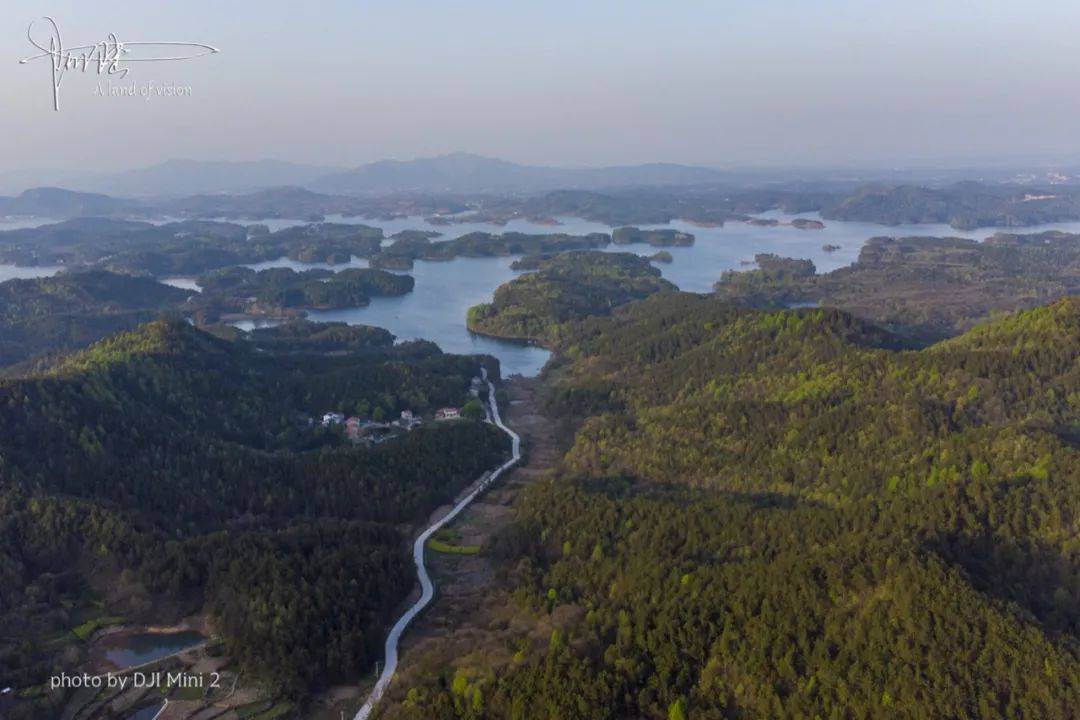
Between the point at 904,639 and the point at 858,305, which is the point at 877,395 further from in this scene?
the point at 858,305

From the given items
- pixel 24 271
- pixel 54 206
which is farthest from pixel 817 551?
pixel 54 206

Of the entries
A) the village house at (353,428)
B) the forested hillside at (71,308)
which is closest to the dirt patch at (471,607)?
the village house at (353,428)

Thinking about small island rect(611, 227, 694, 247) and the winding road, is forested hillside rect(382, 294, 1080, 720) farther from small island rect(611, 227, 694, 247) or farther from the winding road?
small island rect(611, 227, 694, 247)

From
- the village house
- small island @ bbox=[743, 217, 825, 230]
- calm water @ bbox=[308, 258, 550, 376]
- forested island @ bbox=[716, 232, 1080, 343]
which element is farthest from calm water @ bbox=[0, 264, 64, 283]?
small island @ bbox=[743, 217, 825, 230]

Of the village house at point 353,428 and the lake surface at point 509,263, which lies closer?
the village house at point 353,428

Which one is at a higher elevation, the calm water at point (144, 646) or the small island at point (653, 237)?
the small island at point (653, 237)

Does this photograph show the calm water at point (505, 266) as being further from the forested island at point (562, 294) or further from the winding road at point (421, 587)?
the winding road at point (421, 587)

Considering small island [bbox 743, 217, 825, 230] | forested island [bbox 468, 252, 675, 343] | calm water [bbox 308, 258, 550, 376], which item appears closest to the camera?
calm water [bbox 308, 258, 550, 376]

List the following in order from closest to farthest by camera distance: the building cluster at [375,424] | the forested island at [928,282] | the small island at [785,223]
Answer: the building cluster at [375,424], the forested island at [928,282], the small island at [785,223]
